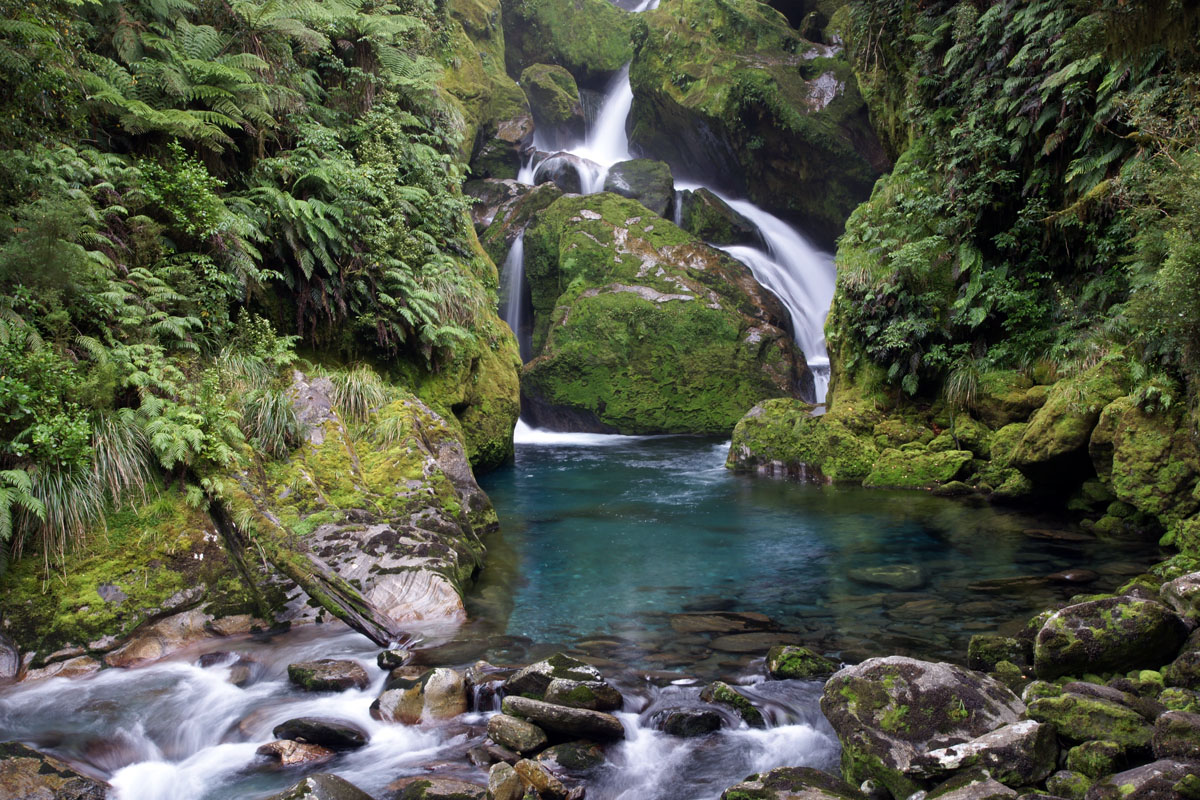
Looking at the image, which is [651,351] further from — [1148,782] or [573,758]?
[1148,782]

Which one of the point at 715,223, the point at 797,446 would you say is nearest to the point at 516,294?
the point at 715,223

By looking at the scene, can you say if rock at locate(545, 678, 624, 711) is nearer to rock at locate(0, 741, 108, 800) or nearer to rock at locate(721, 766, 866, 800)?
rock at locate(721, 766, 866, 800)

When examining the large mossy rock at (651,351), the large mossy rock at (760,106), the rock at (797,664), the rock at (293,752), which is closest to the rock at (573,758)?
the rock at (293,752)

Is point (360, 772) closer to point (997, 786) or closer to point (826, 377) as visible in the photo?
point (997, 786)

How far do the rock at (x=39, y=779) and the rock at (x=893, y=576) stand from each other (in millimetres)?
6430

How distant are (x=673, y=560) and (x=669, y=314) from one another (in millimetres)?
11704

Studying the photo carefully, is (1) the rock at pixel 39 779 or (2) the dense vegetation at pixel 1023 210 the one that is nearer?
(1) the rock at pixel 39 779

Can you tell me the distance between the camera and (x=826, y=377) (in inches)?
747

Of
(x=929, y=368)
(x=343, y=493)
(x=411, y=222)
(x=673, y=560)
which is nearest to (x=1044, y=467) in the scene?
(x=929, y=368)

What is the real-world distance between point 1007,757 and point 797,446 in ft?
31.6

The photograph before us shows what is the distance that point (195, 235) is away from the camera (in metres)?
7.55

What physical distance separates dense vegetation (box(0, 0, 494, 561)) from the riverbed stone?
179 centimetres

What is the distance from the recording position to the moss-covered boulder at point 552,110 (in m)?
28.3

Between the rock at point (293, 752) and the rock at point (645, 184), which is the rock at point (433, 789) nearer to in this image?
the rock at point (293, 752)
